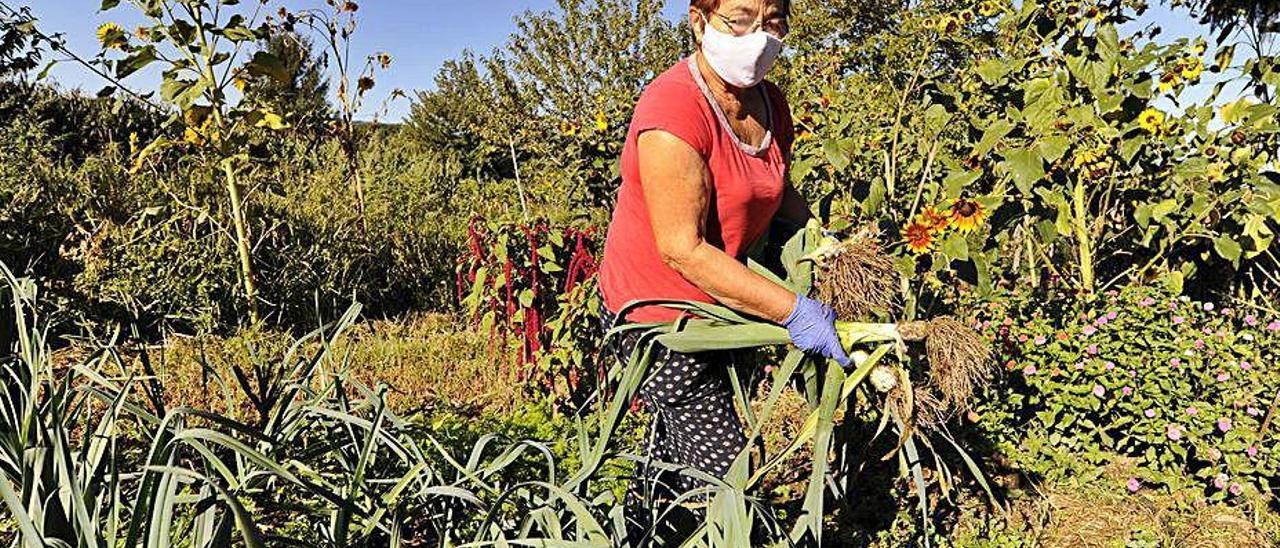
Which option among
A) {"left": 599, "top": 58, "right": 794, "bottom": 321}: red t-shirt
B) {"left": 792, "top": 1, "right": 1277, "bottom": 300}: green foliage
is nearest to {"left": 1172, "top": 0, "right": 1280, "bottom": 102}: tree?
{"left": 792, "top": 1, "right": 1277, "bottom": 300}: green foliage

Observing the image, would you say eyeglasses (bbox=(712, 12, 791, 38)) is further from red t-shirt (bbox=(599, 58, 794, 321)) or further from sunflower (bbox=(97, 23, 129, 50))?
sunflower (bbox=(97, 23, 129, 50))

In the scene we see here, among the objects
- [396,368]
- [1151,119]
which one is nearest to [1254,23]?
[1151,119]

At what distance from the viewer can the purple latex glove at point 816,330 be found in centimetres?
163

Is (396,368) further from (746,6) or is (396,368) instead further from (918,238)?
(746,6)

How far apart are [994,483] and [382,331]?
307 centimetres

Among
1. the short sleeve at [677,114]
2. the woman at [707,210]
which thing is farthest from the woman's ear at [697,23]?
the short sleeve at [677,114]

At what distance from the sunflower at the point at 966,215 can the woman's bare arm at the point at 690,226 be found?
100 centimetres

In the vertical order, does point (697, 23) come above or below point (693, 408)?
above

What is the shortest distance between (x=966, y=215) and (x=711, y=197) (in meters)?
1.04

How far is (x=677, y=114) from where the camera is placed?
1.69 meters

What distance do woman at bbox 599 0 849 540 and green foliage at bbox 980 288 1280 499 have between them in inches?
46.8

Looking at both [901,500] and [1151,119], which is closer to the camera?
[901,500]

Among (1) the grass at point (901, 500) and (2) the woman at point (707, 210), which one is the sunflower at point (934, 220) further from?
(1) the grass at point (901, 500)

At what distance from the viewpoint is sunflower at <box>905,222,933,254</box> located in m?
2.43
